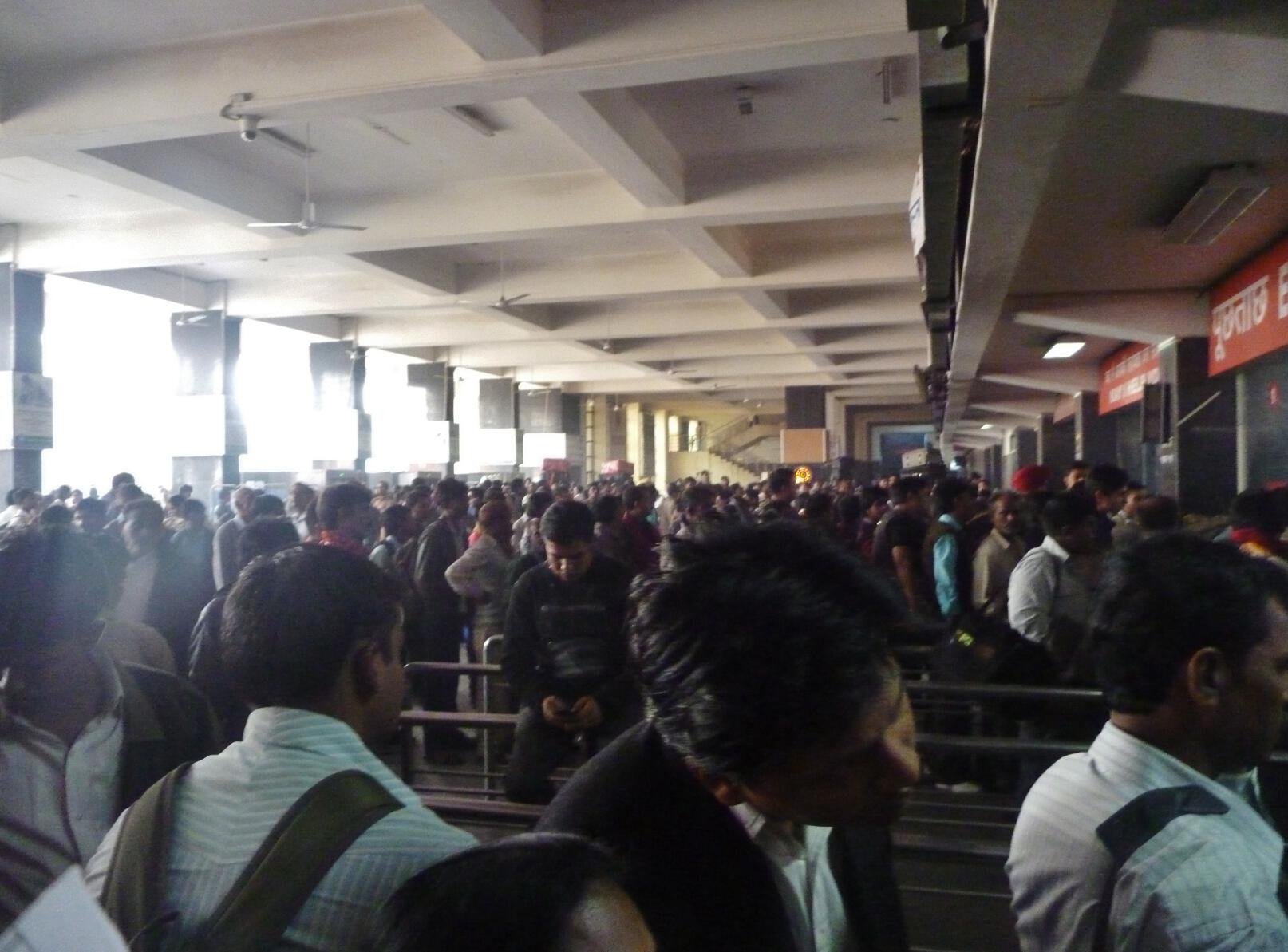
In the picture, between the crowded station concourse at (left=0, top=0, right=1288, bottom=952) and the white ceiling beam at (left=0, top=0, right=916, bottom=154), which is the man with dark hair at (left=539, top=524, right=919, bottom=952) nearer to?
the crowded station concourse at (left=0, top=0, right=1288, bottom=952)

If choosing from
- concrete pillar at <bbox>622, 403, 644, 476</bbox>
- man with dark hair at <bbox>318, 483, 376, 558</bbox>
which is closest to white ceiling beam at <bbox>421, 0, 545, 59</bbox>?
man with dark hair at <bbox>318, 483, 376, 558</bbox>

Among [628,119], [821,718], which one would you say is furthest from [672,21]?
[821,718]

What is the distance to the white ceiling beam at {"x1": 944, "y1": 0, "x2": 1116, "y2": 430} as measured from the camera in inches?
143

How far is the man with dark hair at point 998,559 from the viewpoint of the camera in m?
6.14

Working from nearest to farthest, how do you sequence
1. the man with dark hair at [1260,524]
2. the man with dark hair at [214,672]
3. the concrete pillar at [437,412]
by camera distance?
1. the man with dark hair at [214,672]
2. the man with dark hair at [1260,524]
3. the concrete pillar at [437,412]

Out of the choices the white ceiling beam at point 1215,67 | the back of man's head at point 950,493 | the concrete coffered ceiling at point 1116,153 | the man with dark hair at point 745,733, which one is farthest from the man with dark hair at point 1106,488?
the man with dark hair at point 745,733

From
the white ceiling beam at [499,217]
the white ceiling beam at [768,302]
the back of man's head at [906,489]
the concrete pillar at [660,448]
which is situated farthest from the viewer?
the concrete pillar at [660,448]

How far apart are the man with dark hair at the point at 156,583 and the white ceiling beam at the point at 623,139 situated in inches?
147

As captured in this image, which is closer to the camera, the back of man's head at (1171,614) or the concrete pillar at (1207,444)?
the back of man's head at (1171,614)

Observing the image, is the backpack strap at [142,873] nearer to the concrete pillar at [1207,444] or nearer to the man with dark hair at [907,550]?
the man with dark hair at [907,550]

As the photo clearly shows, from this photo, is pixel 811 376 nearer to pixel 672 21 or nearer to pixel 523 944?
pixel 672 21

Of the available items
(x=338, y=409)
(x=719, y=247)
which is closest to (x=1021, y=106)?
(x=719, y=247)

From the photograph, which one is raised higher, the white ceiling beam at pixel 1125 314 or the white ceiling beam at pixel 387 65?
the white ceiling beam at pixel 387 65

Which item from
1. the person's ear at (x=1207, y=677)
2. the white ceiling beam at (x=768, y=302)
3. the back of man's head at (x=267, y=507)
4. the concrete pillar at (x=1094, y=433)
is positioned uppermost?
the white ceiling beam at (x=768, y=302)
